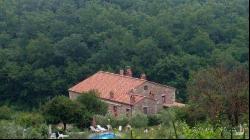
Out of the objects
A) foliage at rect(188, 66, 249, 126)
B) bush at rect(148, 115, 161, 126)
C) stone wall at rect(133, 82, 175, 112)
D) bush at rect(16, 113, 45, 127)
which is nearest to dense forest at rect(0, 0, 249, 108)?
stone wall at rect(133, 82, 175, 112)

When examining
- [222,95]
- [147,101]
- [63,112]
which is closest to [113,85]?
[147,101]

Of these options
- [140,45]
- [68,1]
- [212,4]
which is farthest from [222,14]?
[68,1]

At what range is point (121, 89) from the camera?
3188 cm

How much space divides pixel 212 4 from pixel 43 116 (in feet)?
90.0

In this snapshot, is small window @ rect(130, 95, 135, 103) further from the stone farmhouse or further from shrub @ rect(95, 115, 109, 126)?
shrub @ rect(95, 115, 109, 126)

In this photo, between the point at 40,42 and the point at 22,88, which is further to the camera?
the point at 40,42

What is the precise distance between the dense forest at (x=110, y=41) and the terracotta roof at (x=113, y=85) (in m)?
5.16

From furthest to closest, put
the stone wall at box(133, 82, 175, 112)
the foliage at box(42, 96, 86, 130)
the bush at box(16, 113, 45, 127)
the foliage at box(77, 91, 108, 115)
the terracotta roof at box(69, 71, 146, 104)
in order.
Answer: the stone wall at box(133, 82, 175, 112) < the terracotta roof at box(69, 71, 146, 104) < the foliage at box(77, 91, 108, 115) < the foliage at box(42, 96, 86, 130) < the bush at box(16, 113, 45, 127)

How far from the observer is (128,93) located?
1236 inches

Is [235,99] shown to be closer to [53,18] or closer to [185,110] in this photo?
[185,110]

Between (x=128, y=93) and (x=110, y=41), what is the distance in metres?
13.3

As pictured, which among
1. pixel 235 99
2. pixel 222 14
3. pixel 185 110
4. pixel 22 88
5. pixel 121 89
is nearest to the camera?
pixel 235 99

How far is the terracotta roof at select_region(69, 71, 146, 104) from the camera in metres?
31.4

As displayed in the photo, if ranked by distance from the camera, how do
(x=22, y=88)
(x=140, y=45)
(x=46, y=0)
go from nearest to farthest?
(x=22, y=88), (x=140, y=45), (x=46, y=0)
